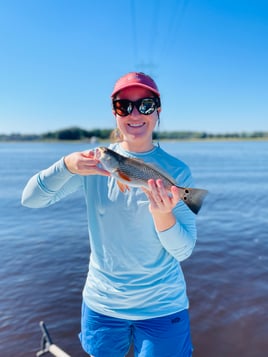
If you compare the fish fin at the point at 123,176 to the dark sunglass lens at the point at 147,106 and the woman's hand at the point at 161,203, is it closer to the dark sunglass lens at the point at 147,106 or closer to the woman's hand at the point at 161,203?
the woman's hand at the point at 161,203

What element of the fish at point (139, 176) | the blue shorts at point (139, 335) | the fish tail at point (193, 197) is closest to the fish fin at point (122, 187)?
the fish at point (139, 176)

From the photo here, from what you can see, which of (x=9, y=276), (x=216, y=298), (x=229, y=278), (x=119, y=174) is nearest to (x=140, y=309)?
(x=119, y=174)

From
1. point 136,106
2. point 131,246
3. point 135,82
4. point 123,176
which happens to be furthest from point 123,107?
point 131,246

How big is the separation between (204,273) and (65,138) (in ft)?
461

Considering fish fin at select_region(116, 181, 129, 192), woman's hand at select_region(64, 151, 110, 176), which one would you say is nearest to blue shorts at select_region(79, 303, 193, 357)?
fish fin at select_region(116, 181, 129, 192)

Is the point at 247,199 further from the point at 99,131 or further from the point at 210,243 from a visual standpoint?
the point at 99,131

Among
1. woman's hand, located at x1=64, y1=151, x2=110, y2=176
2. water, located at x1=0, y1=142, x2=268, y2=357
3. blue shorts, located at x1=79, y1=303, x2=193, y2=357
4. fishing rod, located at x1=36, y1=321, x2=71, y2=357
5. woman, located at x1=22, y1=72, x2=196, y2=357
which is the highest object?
woman's hand, located at x1=64, y1=151, x2=110, y2=176

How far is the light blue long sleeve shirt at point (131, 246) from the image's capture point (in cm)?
263

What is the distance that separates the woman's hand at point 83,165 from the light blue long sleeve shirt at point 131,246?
0.08 meters

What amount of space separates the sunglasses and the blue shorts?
5.69 ft

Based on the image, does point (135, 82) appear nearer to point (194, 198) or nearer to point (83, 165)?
point (83, 165)

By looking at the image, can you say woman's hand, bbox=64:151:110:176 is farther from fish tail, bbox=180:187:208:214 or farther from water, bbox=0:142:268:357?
water, bbox=0:142:268:357

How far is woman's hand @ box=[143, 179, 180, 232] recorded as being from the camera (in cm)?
241

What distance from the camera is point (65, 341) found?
213 inches
